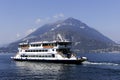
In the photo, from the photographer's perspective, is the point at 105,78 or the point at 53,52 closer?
the point at 105,78

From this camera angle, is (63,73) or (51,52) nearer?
(63,73)

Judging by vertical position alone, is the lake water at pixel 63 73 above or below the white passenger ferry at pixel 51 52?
below

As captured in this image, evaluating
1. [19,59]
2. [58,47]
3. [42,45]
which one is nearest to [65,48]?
[58,47]

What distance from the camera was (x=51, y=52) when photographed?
112 m

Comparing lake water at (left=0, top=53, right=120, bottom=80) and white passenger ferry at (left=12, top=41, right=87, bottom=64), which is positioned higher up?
white passenger ferry at (left=12, top=41, right=87, bottom=64)

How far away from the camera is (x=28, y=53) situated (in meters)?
125

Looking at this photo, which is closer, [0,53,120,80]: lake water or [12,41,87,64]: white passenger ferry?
[0,53,120,80]: lake water

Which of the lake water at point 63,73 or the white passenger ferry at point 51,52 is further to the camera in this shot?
the white passenger ferry at point 51,52

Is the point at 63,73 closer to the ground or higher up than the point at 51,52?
closer to the ground

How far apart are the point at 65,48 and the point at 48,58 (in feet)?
26.4

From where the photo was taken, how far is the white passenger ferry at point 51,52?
105812mm

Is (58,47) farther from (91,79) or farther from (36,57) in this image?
(91,79)

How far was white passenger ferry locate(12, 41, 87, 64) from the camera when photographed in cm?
10581

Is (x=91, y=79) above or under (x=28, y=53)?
under
